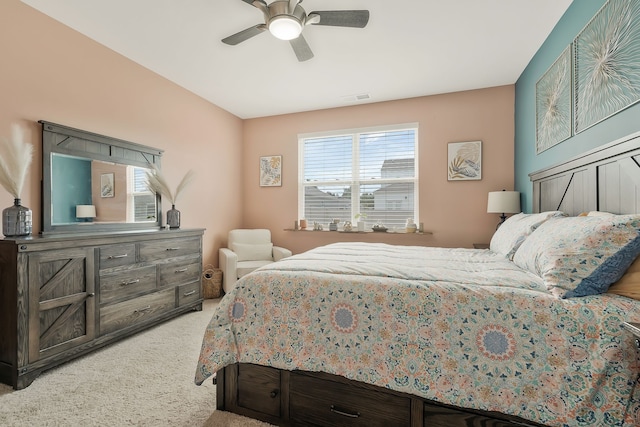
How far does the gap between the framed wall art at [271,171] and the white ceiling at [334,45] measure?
1.07 metres

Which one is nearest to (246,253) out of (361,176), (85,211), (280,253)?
(280,253)

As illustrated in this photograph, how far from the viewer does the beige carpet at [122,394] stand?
155cm

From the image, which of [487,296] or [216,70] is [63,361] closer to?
[487,296]

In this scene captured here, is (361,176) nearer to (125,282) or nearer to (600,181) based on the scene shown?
(600,181)

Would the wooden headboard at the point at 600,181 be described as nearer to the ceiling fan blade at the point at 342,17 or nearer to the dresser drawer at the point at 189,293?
the ceiling fan blade at the point at 342,17

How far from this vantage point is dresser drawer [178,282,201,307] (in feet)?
10.1

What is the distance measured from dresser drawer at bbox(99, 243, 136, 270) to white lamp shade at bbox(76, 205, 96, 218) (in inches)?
20.8

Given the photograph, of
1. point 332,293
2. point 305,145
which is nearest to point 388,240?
point 305,145

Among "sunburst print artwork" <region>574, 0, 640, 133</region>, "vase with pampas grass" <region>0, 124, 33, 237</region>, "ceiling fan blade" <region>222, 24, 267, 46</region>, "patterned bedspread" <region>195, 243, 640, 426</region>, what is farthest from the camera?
"ceiling fan blade" <region>222, 24, 267, 46</region>

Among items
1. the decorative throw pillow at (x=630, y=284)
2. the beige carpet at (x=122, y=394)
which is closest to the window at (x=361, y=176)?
the beige carpet at (x=122, y=394)

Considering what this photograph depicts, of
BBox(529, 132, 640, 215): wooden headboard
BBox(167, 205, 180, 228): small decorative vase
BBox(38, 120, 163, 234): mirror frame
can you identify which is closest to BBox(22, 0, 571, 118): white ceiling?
BBox(38, 120, 163, 234): mirror frame

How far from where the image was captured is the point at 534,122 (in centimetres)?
300

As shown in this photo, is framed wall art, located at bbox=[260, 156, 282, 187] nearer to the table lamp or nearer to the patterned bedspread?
the table lamp

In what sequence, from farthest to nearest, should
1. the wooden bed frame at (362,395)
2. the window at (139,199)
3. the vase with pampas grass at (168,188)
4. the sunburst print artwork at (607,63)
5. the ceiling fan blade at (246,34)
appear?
the vase with pampas grass at (168,188), the window at (139,199), the ceiling fan blade at (246,34), the sunburst print artwork at (607,63), the wooden bed frame at (362,395)
